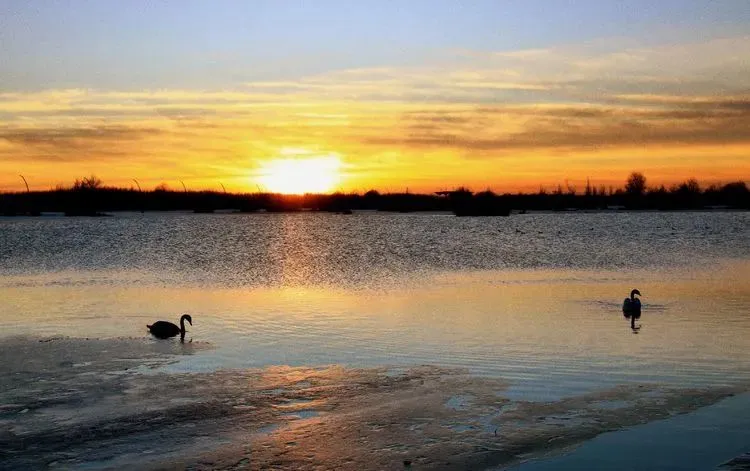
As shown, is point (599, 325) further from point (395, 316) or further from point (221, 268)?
point (221, 268)

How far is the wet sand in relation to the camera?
28.2 ft

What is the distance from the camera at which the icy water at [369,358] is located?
9.38 metres

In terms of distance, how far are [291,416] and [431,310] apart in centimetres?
1036

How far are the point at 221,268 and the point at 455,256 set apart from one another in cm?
→ 1301

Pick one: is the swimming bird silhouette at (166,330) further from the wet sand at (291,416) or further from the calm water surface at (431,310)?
the wet sand at (291,416)

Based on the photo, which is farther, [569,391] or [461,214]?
[461,214]

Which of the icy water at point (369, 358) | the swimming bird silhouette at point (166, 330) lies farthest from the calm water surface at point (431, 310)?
the swimming bird silhouette at point (166, 330)

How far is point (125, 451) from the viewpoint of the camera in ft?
28.6

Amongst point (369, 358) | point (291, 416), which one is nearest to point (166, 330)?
point (369, 358)

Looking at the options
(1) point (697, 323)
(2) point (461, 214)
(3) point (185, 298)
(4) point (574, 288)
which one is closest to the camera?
(1) point (697, 323)

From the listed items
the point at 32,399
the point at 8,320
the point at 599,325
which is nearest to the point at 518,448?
the point at 32,399

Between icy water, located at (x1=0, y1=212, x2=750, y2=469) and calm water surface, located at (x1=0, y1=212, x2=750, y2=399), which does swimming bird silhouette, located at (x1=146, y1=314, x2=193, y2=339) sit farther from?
calm water surface, located at (x1=0, y1=212, x2=750, y2=399)

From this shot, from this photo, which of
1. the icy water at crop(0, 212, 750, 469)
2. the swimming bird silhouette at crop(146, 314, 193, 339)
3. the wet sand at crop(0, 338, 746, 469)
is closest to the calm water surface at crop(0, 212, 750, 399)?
the icy water at crop(0, 212, 750, 469)

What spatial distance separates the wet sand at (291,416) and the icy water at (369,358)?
40mm
